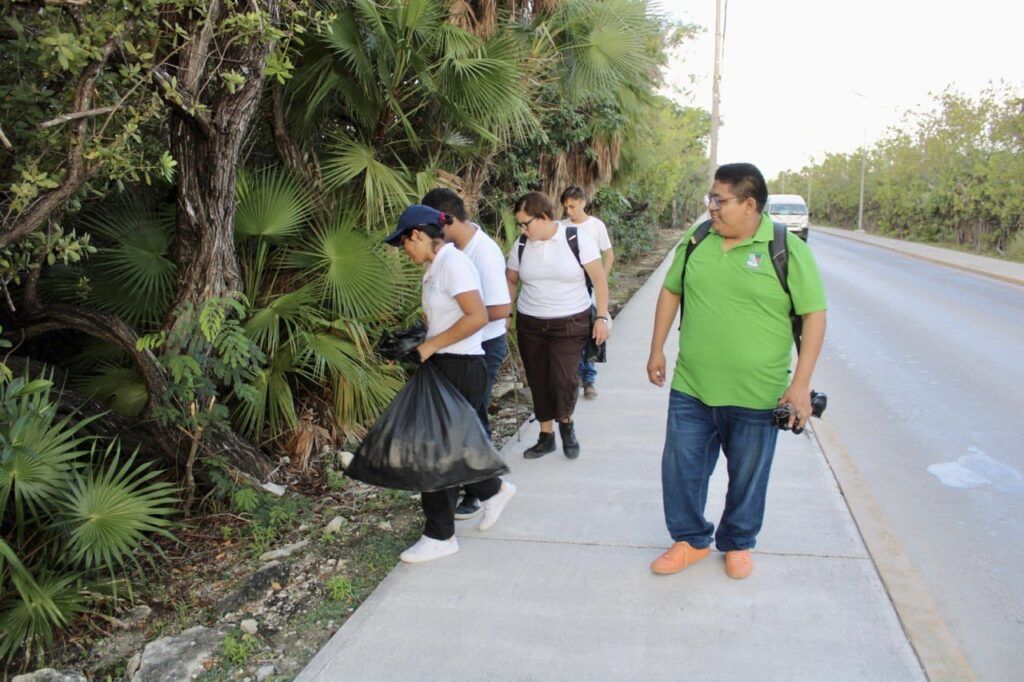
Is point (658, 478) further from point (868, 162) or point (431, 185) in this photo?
point (868, 162)

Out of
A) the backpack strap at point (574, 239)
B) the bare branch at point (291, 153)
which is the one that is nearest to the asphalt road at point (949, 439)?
the backpack strap at point (574, 239)

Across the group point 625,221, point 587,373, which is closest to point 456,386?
point 587,373

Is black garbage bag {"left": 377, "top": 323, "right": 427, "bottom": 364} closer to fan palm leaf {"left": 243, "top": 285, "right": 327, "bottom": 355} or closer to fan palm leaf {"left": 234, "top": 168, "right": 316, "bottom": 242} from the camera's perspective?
fan palm leaf {"left": 243, "top": 285, "right": 327, "bottom": 355}

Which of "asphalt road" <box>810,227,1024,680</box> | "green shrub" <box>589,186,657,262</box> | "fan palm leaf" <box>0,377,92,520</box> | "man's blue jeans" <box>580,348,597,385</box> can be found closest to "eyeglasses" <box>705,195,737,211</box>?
"asphalt road" <box>810,227,1024,680</box>

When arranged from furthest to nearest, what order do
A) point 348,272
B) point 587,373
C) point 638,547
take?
point 587,373
point 348,272
point 638,547

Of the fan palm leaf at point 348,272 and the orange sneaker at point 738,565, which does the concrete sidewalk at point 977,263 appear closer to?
the fan palm leaf at point 348,272

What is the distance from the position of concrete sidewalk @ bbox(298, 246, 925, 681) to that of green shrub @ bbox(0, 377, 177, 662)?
3.64 ft

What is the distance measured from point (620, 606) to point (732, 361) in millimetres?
1110

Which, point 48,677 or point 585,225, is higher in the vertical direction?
point 585,225

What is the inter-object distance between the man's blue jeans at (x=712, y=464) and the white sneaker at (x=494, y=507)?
98 centimetres

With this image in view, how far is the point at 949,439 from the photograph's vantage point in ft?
20.0

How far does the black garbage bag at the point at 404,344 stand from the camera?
3.71 m

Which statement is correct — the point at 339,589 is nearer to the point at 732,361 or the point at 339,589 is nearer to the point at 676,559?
the point at 676,559

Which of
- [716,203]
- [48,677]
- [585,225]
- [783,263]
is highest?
[716,203]
